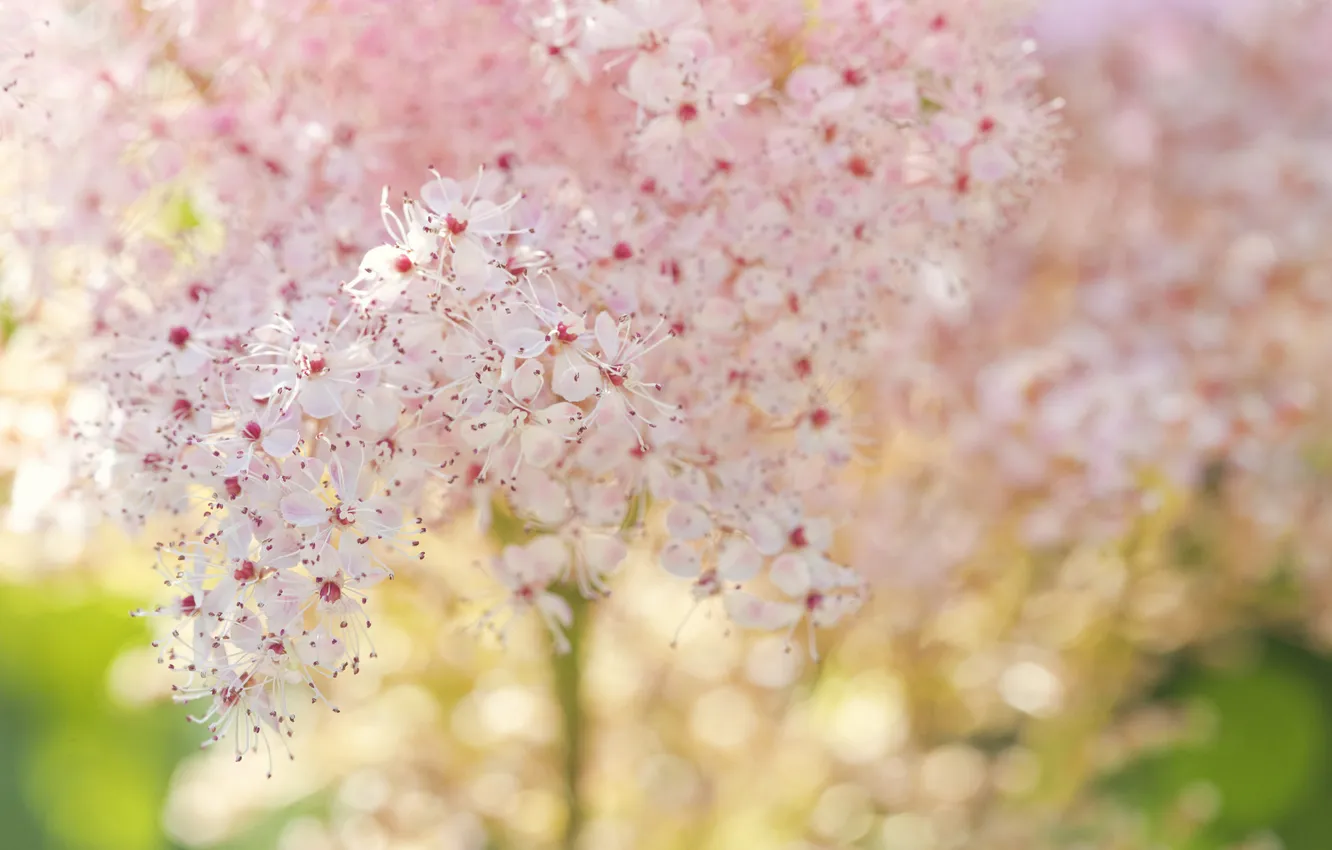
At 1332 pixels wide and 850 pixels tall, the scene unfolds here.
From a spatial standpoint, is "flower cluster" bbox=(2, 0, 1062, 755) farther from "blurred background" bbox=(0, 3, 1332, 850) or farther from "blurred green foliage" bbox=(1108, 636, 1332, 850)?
"blurred green foliage" bbox=(1108, 636, 1332, 850)

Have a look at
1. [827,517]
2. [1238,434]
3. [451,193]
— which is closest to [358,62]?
[451,193]

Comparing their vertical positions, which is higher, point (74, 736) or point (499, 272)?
point (74, 736)

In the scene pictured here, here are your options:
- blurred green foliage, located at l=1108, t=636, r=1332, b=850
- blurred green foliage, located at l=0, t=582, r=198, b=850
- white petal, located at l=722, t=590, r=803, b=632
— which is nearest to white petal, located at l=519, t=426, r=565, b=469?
white petal, located at l=722, t=590, r=803, b=632

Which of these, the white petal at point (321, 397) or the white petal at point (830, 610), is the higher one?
the white petal at point (321, 397)

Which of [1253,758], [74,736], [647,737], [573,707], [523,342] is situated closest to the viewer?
[523,342]

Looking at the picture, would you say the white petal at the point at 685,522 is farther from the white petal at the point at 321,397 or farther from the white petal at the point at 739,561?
the white petal at the point at 321,397

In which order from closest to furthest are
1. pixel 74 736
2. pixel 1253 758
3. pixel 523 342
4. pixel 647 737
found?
pixel 523 342 → pixel 647 737 → pixel 74 736 → pixel 1253 758

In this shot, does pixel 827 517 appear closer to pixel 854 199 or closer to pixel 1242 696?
pixel 854 199

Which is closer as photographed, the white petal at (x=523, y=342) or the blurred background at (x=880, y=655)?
the white petal at (x=523, y=342)

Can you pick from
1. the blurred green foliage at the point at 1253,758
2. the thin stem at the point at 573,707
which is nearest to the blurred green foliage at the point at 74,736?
the thin stem at the point at 573,707

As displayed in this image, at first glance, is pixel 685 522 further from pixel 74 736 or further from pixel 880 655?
pixel 74 736

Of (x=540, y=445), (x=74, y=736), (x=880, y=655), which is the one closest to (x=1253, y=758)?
(x=880, y=655)
